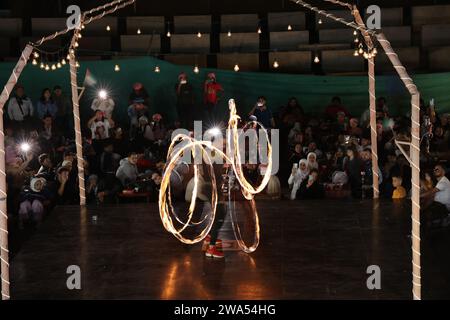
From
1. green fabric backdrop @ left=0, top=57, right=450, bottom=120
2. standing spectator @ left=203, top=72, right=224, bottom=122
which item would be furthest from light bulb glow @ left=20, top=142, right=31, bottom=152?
standing spectator @ left=203, top=72, right=224, bottom=122

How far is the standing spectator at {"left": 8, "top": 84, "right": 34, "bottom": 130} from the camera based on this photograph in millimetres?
20172

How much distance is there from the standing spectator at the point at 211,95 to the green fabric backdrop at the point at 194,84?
223 mm

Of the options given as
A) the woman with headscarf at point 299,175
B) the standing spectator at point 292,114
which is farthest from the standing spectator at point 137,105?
the woman with headscarf at point 299,175

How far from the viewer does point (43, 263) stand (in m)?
13.3

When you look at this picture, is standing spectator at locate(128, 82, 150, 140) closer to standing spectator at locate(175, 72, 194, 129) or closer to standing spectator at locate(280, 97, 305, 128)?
standing spectator at locate(175, 72, 194, 129)

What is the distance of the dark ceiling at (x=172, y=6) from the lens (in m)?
24.0

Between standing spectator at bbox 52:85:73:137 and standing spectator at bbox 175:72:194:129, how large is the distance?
2337 mm

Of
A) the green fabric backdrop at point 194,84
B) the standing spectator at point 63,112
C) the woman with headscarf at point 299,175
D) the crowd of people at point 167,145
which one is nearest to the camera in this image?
the crowd of people at point 167,145

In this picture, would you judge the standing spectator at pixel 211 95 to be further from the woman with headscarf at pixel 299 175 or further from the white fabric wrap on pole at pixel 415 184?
the white fabric wrap on pole at pixel 415 184

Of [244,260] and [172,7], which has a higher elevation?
[172,7]

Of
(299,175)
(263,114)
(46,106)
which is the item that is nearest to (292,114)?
(263,114)
